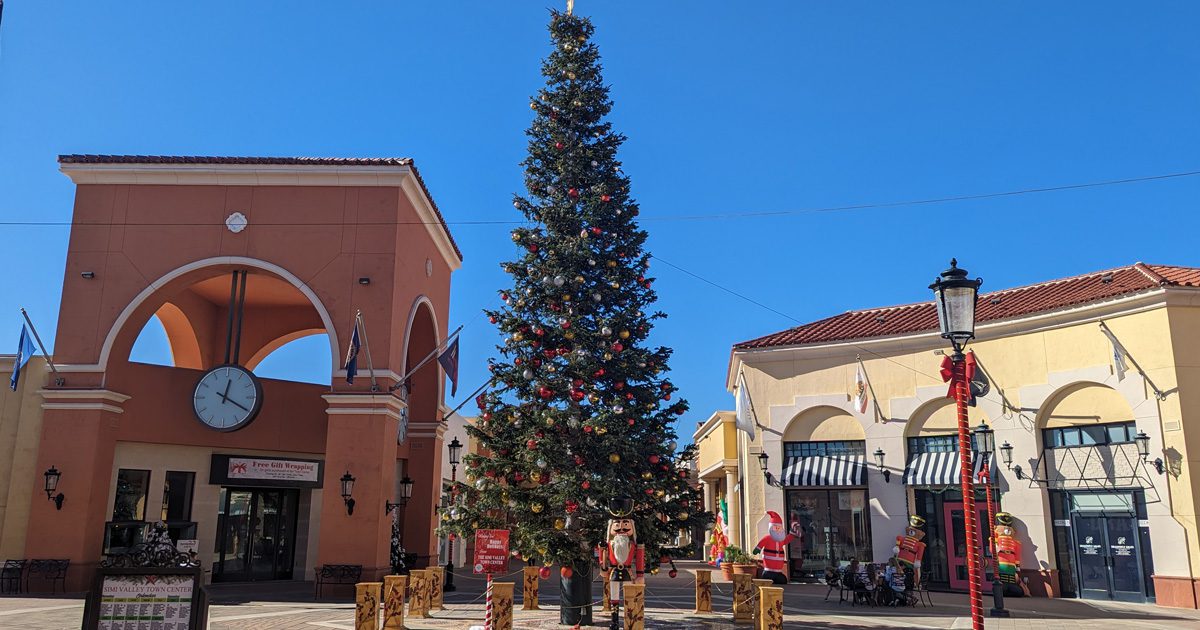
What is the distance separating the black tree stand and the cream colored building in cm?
1115

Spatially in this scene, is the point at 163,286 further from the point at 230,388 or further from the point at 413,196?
the point at 413,196

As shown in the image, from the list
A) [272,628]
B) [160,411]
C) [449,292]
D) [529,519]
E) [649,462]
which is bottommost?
[272,628]

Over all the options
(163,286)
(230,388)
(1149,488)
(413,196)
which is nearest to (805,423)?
(1149,488)

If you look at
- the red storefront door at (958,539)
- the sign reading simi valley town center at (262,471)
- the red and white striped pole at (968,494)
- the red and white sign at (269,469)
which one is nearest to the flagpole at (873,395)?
the red storefront door at (958,539)

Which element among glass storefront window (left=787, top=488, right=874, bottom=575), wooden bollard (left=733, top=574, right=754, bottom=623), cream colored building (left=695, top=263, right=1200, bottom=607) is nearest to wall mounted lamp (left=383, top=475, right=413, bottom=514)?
cream colored building (left=695, top=263, right=1200, bottom=607)

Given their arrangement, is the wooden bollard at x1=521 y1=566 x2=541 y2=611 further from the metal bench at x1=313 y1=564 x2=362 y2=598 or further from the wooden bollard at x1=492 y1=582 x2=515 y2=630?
the wooden bollard at x1=492 y1=582 x2=515 y2=630

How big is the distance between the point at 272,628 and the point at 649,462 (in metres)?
6.63

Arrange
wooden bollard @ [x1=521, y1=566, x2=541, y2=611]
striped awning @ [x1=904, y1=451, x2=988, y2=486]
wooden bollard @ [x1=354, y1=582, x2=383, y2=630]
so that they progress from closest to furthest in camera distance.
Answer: wooden bollard @ [x1=354, y1=582, x2=383, y2=630]
wooden bollard @ [x1=521, y1=566, x2=541, y2=611]
striped awning @ [x1=904, y1=451, x2=988, y2=486]

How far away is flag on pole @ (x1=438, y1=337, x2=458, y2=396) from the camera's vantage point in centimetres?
1905

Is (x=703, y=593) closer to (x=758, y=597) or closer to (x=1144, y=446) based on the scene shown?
(x=758, y=597)

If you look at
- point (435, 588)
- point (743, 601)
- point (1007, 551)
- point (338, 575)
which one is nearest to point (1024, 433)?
point (1007, 551)

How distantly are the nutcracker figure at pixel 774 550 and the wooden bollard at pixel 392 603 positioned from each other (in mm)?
12403

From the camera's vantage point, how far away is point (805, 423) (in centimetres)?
2483

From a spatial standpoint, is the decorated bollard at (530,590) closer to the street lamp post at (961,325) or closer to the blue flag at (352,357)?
the blue flag at (352,357)
